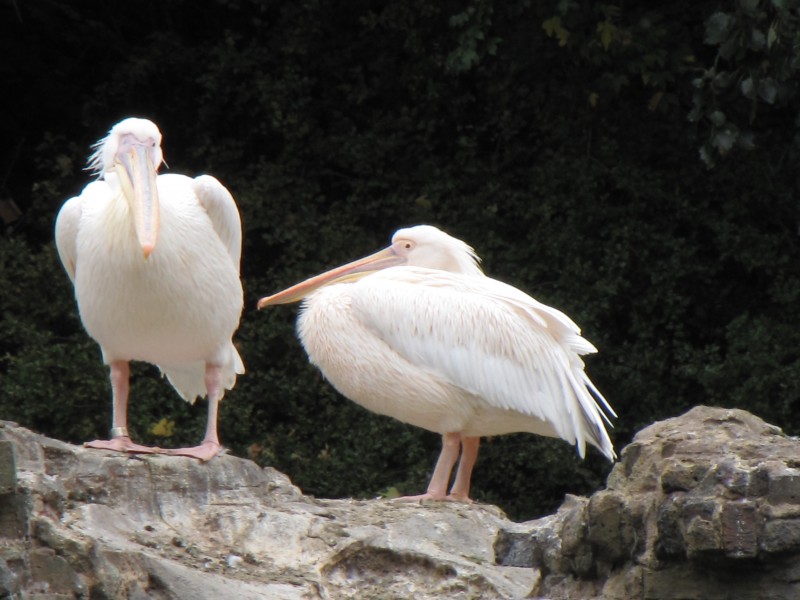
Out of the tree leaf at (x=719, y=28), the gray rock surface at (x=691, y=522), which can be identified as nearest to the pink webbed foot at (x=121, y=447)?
the gray rock surface at (x=691, y=522)

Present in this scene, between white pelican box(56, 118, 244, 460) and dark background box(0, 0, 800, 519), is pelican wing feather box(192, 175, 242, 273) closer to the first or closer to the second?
white pelican box(56, 118, 244, 460)

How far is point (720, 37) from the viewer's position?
6.78m

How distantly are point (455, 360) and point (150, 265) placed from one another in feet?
3.99

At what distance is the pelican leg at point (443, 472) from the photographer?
5.61 meters

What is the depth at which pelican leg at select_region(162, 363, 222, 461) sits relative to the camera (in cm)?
522

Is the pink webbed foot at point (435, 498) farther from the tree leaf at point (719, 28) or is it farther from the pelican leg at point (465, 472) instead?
the tree leaf at point (719, 28)

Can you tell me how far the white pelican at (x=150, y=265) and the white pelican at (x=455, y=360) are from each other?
44 centimetres

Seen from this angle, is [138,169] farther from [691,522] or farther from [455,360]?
[691,522]

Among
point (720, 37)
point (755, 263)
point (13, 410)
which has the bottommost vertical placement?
point (13, 410)

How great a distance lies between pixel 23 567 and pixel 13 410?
4659 millimetres

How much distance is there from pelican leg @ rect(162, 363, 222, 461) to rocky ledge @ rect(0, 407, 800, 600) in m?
0.07

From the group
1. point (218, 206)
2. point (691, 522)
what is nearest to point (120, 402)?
point (218, 206)

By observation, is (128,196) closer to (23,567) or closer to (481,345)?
(481,345)

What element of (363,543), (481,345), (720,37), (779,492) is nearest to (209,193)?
(481,345)
